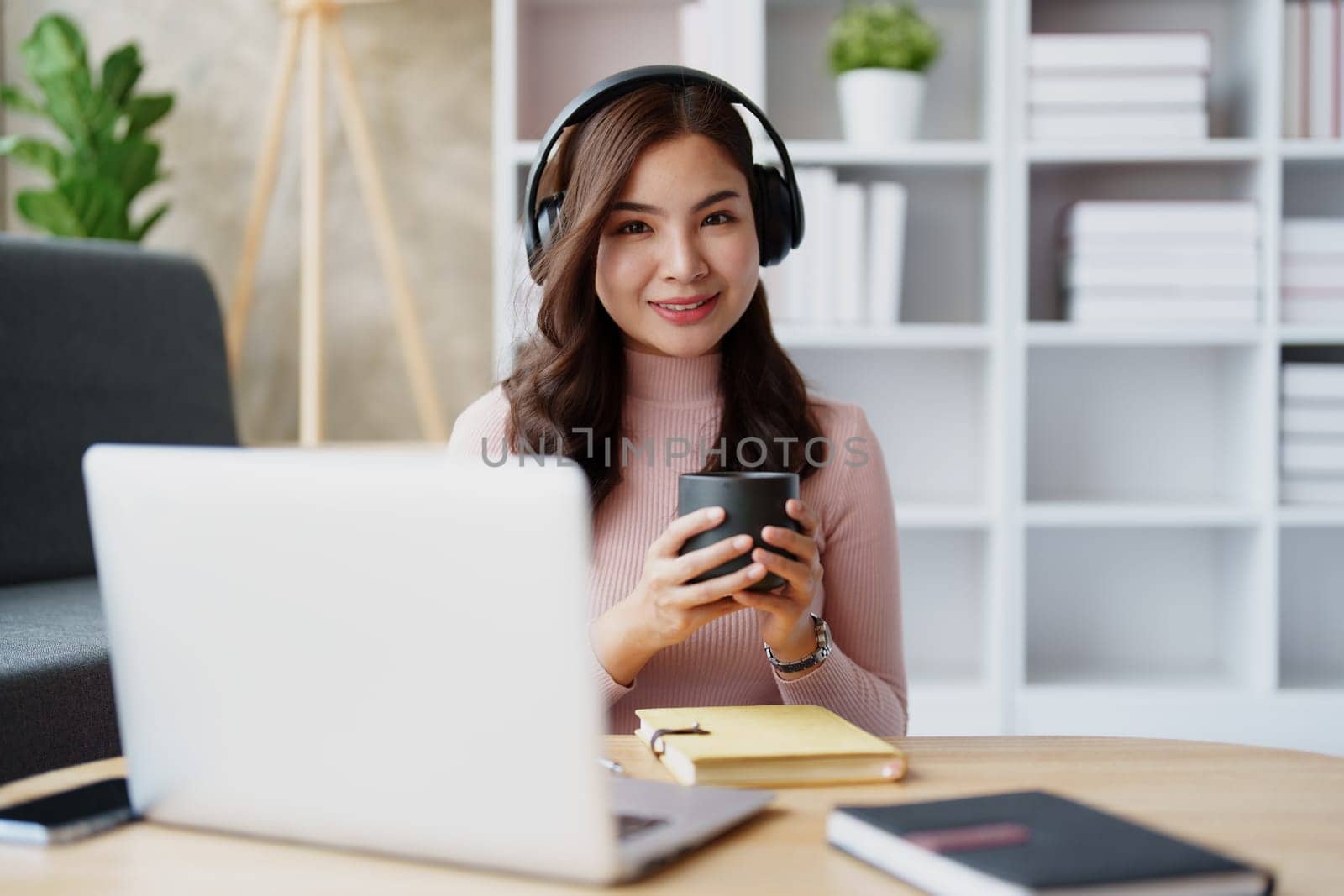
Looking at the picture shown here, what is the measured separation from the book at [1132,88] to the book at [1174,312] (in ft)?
1.24

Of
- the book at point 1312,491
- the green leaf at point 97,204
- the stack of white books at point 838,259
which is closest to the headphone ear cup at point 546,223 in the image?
the stack of white books at point 838,259

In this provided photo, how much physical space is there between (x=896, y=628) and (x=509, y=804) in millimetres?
806

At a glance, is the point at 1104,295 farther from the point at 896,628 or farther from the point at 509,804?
the point at 509,804

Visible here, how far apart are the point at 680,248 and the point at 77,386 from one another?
4.51 ft

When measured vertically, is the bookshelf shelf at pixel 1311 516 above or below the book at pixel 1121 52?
below

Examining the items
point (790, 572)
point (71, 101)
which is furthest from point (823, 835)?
point (71, 101)

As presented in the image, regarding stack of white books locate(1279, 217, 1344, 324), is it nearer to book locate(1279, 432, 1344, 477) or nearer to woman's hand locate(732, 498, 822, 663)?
book locate(1279, 432, 1344, 477)

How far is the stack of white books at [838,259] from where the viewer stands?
2.42 metres

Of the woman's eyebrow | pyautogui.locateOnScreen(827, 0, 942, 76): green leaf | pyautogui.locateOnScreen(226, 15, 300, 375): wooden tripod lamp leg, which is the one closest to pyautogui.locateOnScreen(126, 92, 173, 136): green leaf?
pyautogui.locateOnScreen(226, 15, 300, 375): wooden tripod lamp leg

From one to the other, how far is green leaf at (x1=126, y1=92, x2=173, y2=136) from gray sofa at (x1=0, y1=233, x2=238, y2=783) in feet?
1.39

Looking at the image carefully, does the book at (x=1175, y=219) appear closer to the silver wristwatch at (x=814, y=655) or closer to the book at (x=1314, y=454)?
the book at (x=1314, y=454)

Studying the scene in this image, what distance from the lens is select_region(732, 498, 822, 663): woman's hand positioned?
87 centimetres

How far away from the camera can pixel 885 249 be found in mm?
2432

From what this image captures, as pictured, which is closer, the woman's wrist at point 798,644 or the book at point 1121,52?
the woman's wrist at point 798,644
